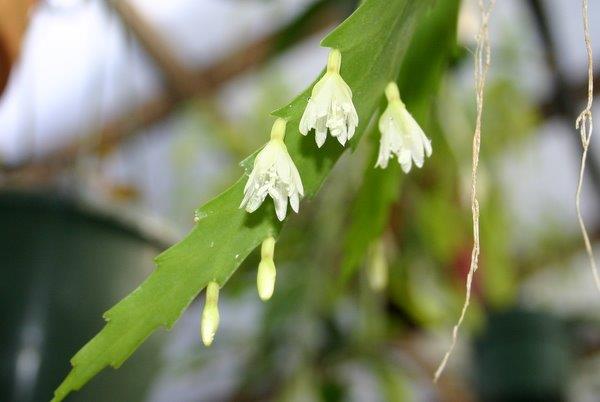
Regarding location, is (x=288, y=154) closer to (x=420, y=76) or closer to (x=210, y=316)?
(x=210, y=316)

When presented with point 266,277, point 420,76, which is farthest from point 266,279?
point 420,76

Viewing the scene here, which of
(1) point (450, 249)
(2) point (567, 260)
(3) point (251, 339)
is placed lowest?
(2) point (567, 260)

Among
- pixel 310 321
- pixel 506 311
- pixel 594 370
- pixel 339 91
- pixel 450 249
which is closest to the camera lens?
pixel 339 91

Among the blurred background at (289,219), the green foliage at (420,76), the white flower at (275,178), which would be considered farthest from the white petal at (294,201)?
the blurred background at (289,219)

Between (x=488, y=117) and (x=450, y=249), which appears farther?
(x=488, y=117)

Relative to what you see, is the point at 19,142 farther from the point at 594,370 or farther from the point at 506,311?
the point at 594,370

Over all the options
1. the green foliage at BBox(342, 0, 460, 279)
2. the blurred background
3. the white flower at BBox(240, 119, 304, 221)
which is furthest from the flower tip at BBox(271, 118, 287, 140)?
the blurred background

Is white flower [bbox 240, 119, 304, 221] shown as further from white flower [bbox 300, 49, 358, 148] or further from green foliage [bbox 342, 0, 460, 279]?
green foliage [bbox 342, 0, 460, 279]

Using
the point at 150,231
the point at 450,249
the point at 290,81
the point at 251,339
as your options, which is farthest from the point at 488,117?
the point at 150,231

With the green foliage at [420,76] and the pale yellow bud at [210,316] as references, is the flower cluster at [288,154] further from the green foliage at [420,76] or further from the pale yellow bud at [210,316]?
the green foliage at [420,76]
